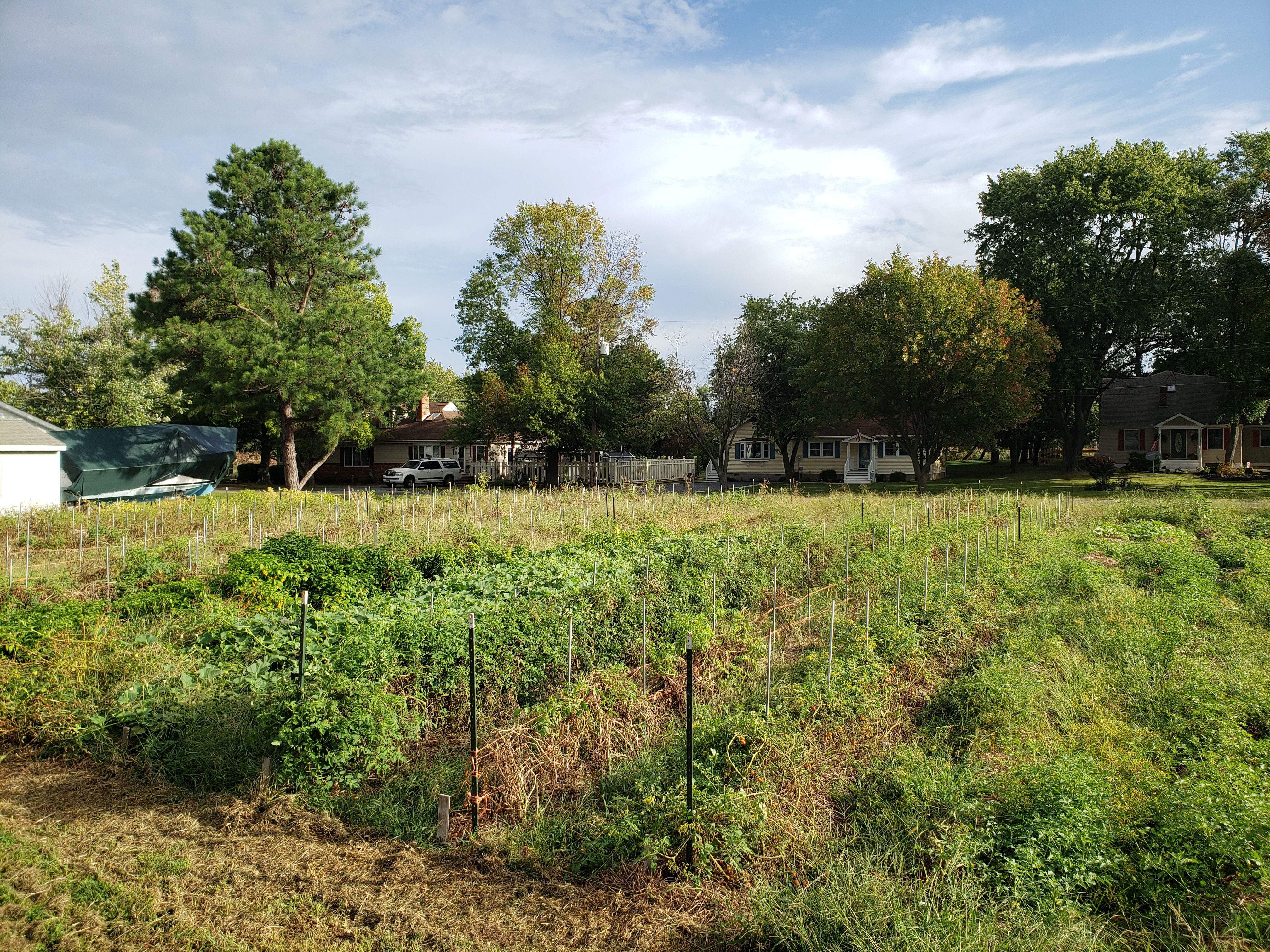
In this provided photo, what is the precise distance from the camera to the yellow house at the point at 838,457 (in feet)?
128

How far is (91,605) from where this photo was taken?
290 inches

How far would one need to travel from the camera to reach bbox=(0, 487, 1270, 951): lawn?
370cm

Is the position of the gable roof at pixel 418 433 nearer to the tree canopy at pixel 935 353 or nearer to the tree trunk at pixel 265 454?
the tree trunk at pixel 265 454

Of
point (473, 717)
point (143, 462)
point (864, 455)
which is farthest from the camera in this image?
point (864, 455)

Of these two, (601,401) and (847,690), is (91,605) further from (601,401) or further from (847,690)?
(601,401)

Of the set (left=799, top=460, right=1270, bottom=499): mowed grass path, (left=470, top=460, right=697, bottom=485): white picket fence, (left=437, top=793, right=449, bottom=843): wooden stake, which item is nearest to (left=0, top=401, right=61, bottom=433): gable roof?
(left=470, top=460, right=697, bottom=485): white picket fence

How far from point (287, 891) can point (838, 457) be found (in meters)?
39.7

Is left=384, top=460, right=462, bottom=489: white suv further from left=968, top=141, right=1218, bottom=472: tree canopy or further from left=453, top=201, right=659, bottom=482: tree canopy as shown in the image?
left=968, top=141, right=1218, bottom=472: tree canopy

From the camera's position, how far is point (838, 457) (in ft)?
135

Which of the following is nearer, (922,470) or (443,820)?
(443,820)

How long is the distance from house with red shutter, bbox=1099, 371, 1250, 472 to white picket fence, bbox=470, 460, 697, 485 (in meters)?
26.0

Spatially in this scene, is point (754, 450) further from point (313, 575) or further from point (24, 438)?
point (313, 575)

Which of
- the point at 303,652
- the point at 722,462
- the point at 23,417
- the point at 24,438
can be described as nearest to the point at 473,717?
the point at 303,652

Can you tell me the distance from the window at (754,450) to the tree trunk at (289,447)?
82.7 feet
